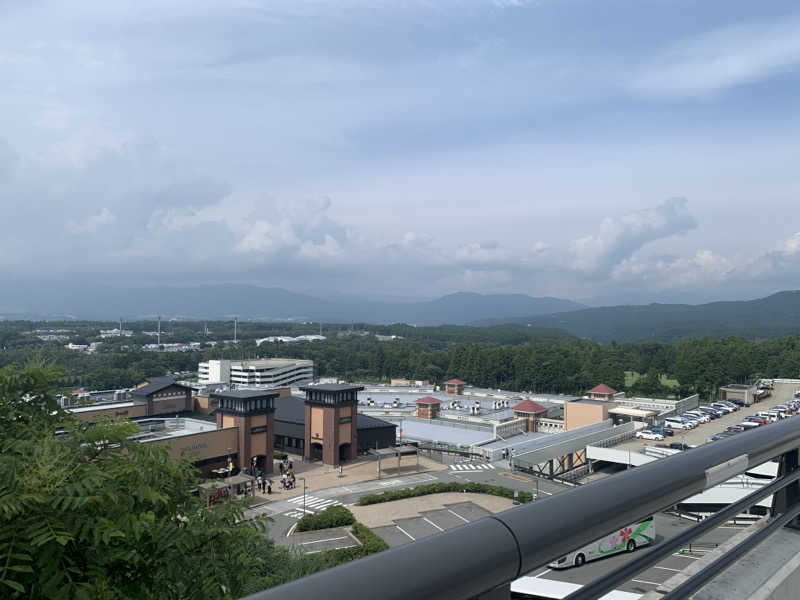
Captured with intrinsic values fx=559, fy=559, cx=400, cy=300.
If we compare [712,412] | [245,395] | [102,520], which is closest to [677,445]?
[712,412]

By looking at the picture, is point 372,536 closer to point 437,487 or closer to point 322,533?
point 322,533

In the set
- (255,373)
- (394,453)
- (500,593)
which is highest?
(500,593)

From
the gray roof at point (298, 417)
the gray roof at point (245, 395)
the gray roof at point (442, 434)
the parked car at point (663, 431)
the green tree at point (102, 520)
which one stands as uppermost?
the green tree at point (102, 520)

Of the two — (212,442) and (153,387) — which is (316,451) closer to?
(212,442)

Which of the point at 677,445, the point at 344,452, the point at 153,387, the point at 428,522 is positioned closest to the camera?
the point at 428,522

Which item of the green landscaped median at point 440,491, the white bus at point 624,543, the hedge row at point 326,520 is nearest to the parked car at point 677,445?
the green landscaped median at point 440,491

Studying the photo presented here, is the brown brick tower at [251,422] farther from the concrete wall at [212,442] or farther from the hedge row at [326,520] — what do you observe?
the hedge row at [326,520]

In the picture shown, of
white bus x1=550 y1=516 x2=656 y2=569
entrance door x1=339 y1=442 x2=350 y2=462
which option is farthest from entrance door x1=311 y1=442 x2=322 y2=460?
white bus x1=550 y1=516 x2=656 y2=569
